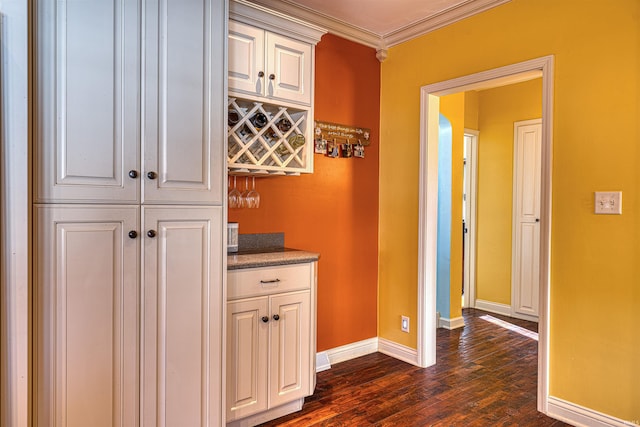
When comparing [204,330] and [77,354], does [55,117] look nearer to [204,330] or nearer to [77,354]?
[77,354]

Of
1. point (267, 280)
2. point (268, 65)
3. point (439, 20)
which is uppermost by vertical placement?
point (439, 20)

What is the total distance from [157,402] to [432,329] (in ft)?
6.83

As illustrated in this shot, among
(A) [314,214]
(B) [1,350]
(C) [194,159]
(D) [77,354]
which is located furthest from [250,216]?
(B) [1,350]

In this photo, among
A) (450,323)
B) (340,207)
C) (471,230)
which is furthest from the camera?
(471,230)

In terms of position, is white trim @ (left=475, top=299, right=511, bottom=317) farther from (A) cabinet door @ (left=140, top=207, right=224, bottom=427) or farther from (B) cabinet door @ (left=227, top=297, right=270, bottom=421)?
(A) cabinet door @ (left=140, top=207, right=224, bottom=427)

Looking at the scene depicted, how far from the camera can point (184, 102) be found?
1.88m

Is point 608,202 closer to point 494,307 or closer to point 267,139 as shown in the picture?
point 267,139

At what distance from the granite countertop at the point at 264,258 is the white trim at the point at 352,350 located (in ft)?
3.47

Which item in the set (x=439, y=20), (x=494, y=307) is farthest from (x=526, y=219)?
(x=439, y=20)

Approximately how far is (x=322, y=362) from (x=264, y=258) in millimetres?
1185

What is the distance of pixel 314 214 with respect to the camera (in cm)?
313

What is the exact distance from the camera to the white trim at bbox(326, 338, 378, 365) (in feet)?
10.6

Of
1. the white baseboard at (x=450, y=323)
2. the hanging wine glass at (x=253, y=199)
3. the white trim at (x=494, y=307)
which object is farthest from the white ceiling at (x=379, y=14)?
the white trim at (x=494, y=307)

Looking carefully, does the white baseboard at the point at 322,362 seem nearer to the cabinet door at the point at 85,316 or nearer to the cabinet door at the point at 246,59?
the cabinet door at the point at 85,316
